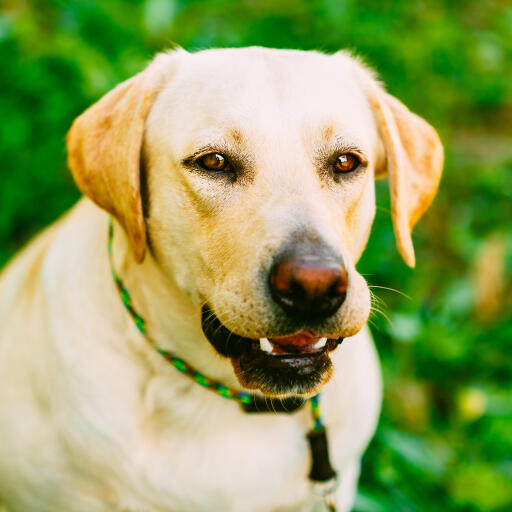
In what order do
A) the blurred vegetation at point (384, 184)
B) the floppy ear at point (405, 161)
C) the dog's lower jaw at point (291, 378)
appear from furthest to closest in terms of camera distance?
1. the blurred vegetation at point (384, 184)
2. the floppy ear at point (405, 161)
3. the dog's lower jaw at point (291, 378)

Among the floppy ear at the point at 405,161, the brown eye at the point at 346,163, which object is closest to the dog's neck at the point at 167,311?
the brown eye at the point at 346,163

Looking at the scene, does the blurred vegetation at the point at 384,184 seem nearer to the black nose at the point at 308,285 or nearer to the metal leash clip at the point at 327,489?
the metal leash clip at the point at 327,489

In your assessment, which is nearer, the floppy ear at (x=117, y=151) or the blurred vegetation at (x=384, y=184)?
the floppy ear at (x=117, y=151)

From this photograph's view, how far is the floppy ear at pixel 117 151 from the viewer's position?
6.84ft

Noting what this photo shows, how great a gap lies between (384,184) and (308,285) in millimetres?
2667

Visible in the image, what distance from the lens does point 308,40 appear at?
14.8 feet

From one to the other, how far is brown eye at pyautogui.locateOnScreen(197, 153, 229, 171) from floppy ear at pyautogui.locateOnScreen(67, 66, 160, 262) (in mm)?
229

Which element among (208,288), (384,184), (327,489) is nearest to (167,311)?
(208,288)

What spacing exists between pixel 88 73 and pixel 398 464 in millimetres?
2730

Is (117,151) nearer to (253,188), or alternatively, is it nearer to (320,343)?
(253,188)

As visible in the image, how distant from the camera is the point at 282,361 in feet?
6.41

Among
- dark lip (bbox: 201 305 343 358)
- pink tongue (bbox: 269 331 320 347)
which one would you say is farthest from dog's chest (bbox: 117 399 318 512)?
pink tongue (bbox: 269 331 320 347)

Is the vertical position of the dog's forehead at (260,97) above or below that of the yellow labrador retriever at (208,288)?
above

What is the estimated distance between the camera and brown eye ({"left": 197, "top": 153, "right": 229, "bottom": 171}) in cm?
201
